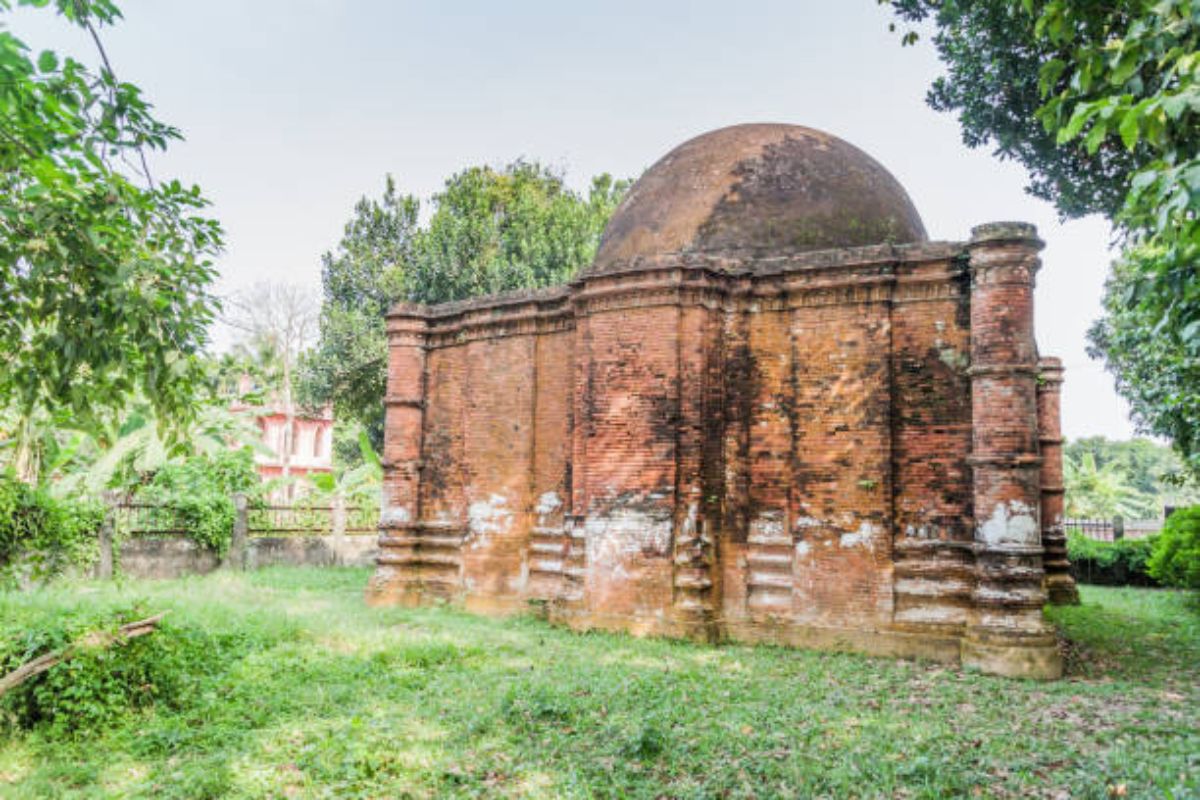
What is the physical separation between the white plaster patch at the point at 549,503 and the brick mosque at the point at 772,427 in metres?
0.03

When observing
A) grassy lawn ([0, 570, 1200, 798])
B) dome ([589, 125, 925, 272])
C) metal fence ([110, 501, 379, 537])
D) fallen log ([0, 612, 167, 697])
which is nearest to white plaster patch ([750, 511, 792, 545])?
grassy lawn ([0, 570, 1200, 798])

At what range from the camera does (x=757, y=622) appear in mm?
8695

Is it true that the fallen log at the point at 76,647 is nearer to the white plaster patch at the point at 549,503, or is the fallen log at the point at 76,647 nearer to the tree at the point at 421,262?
the white plaster patch at the point at 549,503

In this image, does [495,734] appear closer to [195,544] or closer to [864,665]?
[864,665]

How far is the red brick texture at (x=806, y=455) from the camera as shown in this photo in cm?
778

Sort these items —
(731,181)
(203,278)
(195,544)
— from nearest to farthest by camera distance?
(203,278)
(731,181)
(195,544)

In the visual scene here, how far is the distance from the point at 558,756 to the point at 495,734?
1.87 feet

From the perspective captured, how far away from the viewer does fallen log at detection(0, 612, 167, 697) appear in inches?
198

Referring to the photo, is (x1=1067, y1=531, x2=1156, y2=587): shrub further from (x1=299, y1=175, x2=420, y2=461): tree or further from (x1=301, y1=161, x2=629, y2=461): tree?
(x1=299, y1=175, x2=420, y2=461): tree

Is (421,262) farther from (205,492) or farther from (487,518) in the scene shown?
(487,518)

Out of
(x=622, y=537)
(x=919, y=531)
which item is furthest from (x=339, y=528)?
(x=919, y=531)

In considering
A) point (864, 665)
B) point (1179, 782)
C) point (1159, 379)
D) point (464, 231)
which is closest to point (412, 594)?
point (864, 665)

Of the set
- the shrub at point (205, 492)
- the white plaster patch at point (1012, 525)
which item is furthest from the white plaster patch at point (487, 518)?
the shrub at point (205, 492)

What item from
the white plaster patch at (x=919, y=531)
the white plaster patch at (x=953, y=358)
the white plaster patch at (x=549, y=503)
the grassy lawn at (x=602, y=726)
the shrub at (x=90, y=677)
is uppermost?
the white plaster patch at (x=953, y=358)
